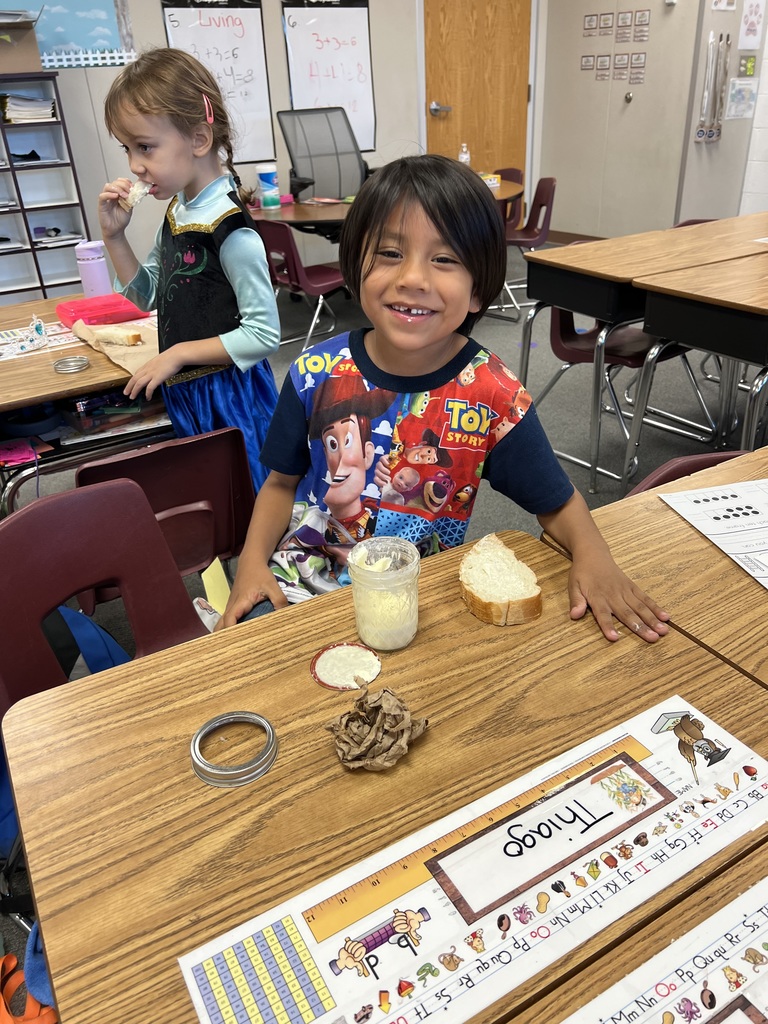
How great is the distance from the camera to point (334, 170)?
504cm

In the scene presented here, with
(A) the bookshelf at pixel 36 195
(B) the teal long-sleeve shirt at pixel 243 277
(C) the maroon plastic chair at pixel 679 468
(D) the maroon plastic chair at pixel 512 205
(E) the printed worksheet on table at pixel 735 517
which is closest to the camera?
(E) the printed worksheet on table at pixel 735 517

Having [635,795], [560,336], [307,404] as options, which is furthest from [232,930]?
[560,336]

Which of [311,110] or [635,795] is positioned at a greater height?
[311,110]

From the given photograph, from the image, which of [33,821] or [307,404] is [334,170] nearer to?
[307,404]

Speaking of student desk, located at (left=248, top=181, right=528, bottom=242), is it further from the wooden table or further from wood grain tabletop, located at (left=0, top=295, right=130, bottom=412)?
wood grain tabletop, located at (left=0, top=295, right=130, bottom=412)

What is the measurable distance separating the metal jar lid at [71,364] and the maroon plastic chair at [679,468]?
143cm

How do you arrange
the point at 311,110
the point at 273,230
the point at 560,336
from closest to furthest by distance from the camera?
1. the point at 560,336
2. the point at 273,230
3. the point at 311,110

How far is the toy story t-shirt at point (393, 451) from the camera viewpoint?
3.68 ft

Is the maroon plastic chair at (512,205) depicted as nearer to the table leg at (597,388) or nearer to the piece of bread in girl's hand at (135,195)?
the table leg at (597,388)

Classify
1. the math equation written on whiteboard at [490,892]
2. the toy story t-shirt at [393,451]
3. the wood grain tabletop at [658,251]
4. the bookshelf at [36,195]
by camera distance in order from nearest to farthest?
1. the math equation written on whiteboard at [490,892]
2. the toy story t-shirt at [393,451]
3. the wood grain tabletop at [658,251]
4. the bookshelf at [36,195]

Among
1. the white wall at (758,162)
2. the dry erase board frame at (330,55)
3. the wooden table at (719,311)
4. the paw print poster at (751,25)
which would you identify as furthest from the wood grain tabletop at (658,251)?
the white wall at (758,162)

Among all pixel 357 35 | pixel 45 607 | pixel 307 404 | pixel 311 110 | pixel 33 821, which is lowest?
pixel 45 607

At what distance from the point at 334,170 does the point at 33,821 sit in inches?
202

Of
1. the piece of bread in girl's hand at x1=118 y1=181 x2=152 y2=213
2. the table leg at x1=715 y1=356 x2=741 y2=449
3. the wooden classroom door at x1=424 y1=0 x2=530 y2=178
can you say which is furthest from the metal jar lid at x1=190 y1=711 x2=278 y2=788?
the wooden classroom door at x1=424 y1=0 x2=530 y2=178
